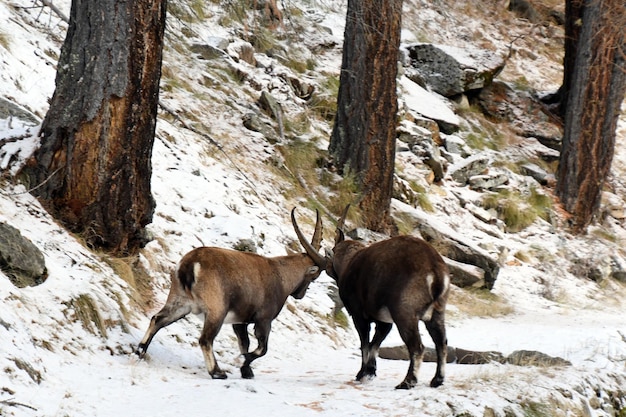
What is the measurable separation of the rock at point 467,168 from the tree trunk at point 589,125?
85.7 inches

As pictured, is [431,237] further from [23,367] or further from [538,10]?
[538,10]

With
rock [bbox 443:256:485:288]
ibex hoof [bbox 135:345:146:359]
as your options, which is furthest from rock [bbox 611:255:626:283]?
ibex hoof [bbox 135:345:146:359]

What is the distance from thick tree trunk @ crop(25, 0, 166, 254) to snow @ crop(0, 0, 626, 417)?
30 cm

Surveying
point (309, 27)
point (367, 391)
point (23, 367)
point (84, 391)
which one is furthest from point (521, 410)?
point (309, 27)

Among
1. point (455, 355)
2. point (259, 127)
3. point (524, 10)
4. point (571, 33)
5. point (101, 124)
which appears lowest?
point (455, 355)

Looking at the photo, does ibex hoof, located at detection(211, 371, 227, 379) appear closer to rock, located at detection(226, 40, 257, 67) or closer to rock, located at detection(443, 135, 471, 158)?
rock, located at detection(226, 40, 257, 67)

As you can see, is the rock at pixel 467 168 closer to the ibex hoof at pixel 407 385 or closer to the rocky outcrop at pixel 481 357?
the rocky outcrop at pixel 481 357

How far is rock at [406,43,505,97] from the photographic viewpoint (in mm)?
19453

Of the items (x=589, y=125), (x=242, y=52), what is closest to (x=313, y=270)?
A: (x=242, y=52)

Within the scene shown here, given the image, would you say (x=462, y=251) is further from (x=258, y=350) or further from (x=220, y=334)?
(x=258, y=350)

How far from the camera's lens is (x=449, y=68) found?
64.5 ft

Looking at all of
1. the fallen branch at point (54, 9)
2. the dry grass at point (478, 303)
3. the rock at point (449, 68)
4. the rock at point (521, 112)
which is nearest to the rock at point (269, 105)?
the dry grass at point (478, 303)

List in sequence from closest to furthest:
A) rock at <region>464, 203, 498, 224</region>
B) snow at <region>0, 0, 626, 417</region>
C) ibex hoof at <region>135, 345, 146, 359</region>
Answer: snow at <region>0, 0, 626, 417</region> < ibex hoof at <region>135, 345, 146, 359</region> < rock at <region>464, 203, 498, 224</region>

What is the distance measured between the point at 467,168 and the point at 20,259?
11.3 m
